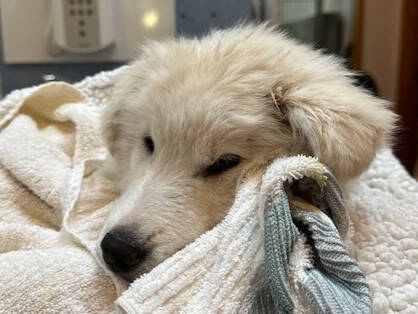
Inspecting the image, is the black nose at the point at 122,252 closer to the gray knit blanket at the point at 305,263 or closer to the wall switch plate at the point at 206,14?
the gray knit blanket at the point at 305,263

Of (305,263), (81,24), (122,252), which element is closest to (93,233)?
(122,252)

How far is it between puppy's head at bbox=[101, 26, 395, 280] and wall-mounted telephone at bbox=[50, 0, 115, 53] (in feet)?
2.61

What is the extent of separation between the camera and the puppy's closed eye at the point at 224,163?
0.95 meters

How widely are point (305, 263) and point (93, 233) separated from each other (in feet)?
1.33

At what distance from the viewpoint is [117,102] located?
1.19 m

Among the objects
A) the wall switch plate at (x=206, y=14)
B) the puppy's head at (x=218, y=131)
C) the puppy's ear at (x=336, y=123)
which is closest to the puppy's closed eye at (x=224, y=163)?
the puppy's head at (x=218, y=131)

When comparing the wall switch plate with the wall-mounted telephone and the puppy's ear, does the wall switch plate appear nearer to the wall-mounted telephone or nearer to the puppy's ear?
the wall-mounted telephone

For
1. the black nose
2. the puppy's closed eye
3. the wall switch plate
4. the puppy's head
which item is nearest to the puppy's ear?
the puppy's head

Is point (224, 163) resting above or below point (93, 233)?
above

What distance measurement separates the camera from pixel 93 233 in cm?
97

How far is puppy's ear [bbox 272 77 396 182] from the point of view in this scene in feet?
2.87

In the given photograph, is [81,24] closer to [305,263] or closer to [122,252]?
[122,252]

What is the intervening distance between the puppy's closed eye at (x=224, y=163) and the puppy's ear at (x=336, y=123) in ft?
0.34

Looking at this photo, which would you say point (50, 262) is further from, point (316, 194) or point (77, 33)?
point (77, 33)
